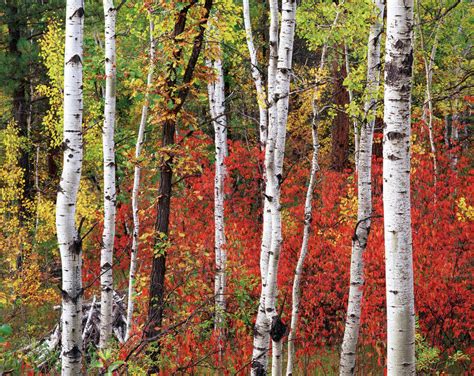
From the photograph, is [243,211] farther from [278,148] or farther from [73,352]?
[73,352]

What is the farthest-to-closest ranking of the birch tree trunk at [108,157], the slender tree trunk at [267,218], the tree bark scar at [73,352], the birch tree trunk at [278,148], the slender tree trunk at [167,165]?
Result: the birch tree trunk at [108,157] < the slender tree trunk at [167,165] < the slender tree trunk at [267,218] < the birch tree trunk at [278,148] < the tree bark scar at [73,352]

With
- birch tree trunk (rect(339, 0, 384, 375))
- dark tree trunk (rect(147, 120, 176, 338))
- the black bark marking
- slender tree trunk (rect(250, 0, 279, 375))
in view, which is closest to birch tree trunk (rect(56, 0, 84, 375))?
slender tree trunk (rect(250, 0, 279, 375))

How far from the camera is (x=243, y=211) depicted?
15.0 metres

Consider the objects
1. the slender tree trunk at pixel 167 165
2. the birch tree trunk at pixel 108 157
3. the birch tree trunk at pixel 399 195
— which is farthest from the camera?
the birch tree trunk at pixel 108 157

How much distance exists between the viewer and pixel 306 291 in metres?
11.2

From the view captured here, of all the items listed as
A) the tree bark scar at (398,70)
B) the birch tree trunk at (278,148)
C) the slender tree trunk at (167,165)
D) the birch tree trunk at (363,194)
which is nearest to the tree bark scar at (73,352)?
the birch tree trunk at (278,148)

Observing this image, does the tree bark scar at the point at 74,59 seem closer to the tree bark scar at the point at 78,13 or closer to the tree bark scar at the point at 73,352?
the tree bark scar at the point at 78,13

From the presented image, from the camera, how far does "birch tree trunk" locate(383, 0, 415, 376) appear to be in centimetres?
341

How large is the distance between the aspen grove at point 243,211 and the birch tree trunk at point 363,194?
28 mm

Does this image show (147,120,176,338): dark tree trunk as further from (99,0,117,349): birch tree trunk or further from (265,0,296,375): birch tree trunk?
(265,0,296,375): birch tree trunk

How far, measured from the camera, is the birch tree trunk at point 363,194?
21.3 feet

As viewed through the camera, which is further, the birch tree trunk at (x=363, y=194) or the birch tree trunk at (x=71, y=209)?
the birch tree trunk at (x=363, y=194)

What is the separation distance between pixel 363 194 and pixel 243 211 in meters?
8.60

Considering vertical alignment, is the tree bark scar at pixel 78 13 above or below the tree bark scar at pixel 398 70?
above
